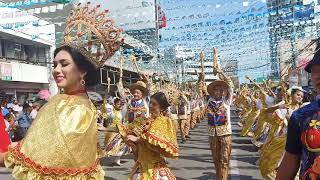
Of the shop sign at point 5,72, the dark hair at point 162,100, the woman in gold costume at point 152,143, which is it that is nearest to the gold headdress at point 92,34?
the woman in gold costume at point 152,143

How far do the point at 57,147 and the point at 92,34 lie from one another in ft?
3.84

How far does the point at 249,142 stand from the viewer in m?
14.6

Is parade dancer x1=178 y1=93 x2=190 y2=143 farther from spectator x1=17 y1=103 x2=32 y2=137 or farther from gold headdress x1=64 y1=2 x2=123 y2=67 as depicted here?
gold headdress x1=64 y1=2 x2=123 y2=67

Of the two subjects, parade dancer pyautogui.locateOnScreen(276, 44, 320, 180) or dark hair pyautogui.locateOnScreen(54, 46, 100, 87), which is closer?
parade dancer pyautogui.locateOnScreen(276, 44, 320, 180)

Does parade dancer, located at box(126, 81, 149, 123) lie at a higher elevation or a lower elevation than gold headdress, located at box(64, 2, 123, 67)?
lower

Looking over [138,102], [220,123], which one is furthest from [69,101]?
[138,102]

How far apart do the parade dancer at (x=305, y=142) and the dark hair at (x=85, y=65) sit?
1.44 m

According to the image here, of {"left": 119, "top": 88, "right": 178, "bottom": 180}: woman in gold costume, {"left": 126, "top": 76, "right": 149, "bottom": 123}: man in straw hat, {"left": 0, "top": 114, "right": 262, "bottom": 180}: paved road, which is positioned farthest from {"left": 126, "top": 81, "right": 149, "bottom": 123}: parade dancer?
{"left": 119, "top": 88, "right": 178, "bottom": 180}: woman in gold costume

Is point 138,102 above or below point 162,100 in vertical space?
below

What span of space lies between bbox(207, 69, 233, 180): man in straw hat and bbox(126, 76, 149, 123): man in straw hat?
151 centimetres

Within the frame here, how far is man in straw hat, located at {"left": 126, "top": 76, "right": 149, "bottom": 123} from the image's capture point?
873 centimetres

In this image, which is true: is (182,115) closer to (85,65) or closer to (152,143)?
(152,143)

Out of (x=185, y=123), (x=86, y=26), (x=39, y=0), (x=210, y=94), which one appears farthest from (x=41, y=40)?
(x=86, y=26)

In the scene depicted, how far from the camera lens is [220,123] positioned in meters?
7.48
